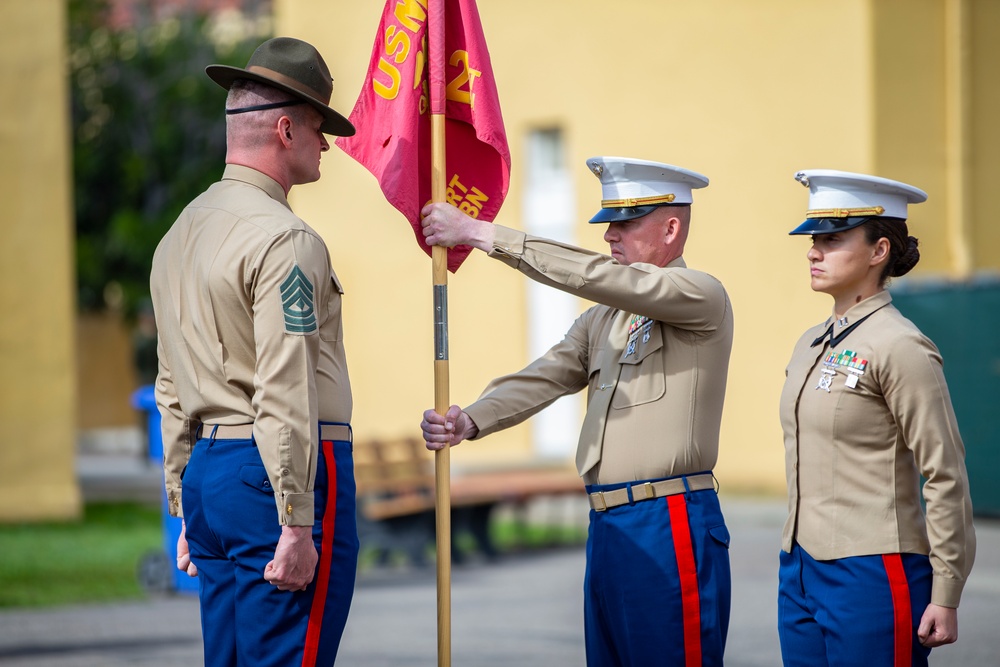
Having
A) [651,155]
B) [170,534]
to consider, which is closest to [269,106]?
[170,534]

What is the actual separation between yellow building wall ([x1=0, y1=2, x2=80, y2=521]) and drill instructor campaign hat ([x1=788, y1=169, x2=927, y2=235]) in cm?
1159

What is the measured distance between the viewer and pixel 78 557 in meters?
11.2

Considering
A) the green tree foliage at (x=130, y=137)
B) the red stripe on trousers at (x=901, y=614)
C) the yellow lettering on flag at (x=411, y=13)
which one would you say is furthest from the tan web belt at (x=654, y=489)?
the green tree foliage at (x=130, y=137)

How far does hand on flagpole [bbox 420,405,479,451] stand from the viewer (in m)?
4.24

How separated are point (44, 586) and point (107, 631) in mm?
2009

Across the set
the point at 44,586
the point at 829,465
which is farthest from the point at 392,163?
the point at 44,586

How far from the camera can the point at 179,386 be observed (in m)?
3.80

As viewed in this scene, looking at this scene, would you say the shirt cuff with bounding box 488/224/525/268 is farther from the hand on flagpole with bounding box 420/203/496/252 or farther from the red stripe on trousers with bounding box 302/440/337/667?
the red stripe on trousers with bounding box 302/440/337/667

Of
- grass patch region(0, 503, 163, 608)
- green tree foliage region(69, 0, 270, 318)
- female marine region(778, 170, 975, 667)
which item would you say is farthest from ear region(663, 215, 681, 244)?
green tree foliage region(69, 0, 270, 318)

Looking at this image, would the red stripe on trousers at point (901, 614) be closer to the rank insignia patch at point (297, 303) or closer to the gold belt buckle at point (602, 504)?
the gold belt buckle at point (602, 504)

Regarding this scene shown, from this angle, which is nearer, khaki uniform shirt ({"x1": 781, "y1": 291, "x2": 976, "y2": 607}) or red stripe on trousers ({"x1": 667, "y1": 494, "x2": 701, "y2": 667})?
khaki uniform shirt ({"x1": 781, "y1": 291, "x2": 976, "y2": 607})

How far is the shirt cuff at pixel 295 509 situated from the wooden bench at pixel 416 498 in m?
6.40

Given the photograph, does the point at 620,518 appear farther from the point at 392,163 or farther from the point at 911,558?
the point at 392,163

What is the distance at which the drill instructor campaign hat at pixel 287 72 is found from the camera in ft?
12.3
